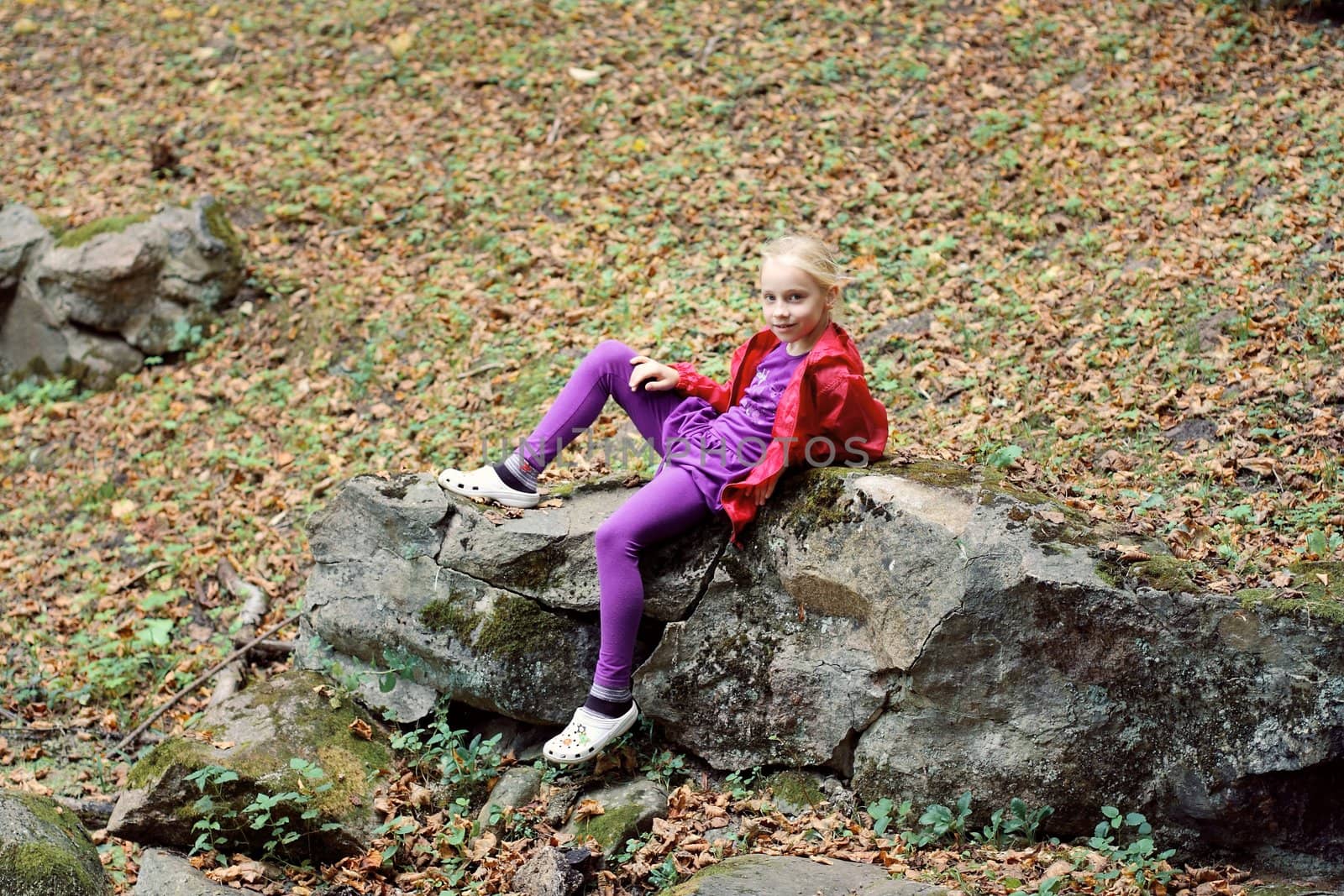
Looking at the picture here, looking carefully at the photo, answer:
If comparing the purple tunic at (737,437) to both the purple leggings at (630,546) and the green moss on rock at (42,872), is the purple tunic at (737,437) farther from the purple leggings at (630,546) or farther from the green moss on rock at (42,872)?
the green moss on rock at (42,872)

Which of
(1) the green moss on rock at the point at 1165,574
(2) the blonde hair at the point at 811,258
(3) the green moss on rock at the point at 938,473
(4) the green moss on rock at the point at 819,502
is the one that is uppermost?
(2) the blonde hair at the point at 811,258

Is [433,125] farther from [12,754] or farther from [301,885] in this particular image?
[301,885]

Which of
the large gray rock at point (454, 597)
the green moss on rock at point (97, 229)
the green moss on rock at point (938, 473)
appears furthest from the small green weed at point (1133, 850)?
the green moss on rock at point (97, 229)

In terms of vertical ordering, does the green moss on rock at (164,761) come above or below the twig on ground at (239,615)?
above

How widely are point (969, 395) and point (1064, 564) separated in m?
2.61

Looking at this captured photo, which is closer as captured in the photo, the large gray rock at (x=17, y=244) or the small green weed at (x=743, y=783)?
the small green weed at (x=743, y=783)

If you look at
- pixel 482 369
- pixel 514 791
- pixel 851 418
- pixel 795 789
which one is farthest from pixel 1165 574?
pixel 482 369

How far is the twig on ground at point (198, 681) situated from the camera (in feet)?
18.5

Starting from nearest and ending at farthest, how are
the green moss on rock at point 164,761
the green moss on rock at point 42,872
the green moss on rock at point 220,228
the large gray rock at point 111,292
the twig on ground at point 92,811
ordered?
the green moss on rock at point 42,872, the green moss on rock at point 164,761, the twig on ground at point 92,811, the large gray rock at point 111,292, the green moss on rock at point 220,228

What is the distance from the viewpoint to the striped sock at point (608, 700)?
4387 mm

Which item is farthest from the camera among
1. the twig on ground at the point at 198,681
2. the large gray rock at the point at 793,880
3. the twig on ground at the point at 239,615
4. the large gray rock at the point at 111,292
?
the large gray rock at the point at 111,292

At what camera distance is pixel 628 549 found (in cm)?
432

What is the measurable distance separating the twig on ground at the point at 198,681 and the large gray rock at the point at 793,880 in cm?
283

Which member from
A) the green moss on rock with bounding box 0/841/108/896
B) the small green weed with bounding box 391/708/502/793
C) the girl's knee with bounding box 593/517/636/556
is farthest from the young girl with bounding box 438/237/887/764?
the green moss on rock with bounding box 0/841/108/896
